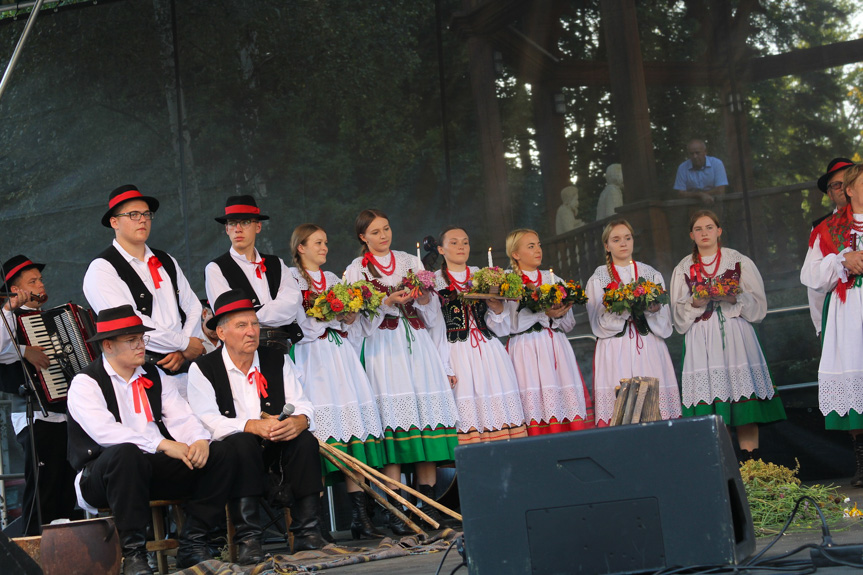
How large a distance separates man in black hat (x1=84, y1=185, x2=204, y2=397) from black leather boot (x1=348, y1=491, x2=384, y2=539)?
1.11 metres

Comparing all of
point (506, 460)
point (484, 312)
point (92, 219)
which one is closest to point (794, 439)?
point (484, 312)

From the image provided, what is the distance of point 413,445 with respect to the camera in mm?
5691

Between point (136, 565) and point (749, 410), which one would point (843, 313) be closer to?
point (749, 410)

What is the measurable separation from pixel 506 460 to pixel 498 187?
18.8ft

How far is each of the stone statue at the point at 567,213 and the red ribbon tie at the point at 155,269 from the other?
4.00 m

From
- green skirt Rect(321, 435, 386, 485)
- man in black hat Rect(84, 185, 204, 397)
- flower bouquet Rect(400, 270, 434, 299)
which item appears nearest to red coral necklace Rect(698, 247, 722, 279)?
flower bouquet Rect(400, 270, 434, 299)

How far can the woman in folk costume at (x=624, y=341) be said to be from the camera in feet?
21.3

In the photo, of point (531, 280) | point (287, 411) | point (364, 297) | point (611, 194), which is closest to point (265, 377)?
point (287, 411)

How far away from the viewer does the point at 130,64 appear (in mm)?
7770

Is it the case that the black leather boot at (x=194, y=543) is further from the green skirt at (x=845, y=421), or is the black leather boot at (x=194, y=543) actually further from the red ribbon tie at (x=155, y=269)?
the green skirt at (x=845, y=421)

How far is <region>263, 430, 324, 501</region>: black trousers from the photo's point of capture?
4.60m

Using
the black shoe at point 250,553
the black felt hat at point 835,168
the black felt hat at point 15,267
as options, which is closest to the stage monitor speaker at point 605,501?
the black shoe at point 250,553

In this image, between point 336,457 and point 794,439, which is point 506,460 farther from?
point 794,439

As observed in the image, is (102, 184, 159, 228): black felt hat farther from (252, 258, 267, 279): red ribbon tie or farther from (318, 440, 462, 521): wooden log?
(318, 440, 462, 521): wooden log
